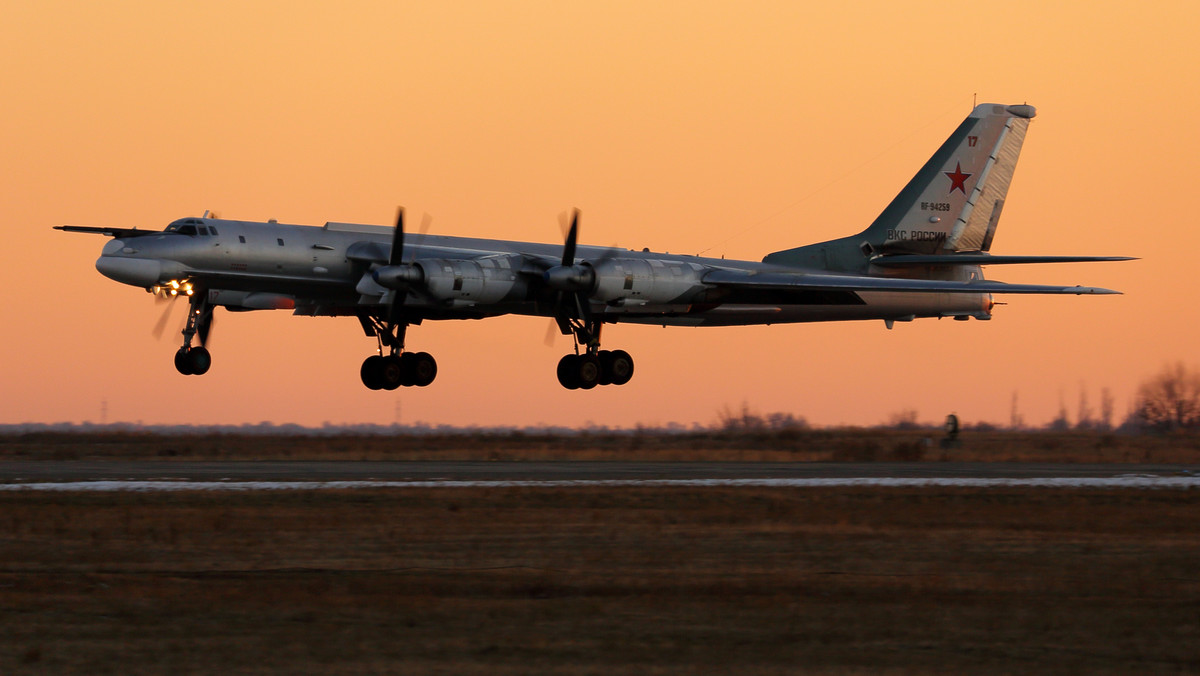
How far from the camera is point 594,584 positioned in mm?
11695

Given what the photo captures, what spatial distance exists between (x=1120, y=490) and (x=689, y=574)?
1063cm

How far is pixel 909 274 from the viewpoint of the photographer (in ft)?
131

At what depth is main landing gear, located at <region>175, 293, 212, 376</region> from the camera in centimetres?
3212

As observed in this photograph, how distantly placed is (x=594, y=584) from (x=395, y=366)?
2445 centimetres

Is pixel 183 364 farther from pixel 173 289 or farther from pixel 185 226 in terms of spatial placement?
pixel 185 226

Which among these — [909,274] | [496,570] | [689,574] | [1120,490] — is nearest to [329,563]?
[496,570]

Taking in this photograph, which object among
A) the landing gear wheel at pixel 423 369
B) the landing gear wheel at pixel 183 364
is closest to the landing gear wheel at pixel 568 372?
the landing gear wheel at pixel 423 369

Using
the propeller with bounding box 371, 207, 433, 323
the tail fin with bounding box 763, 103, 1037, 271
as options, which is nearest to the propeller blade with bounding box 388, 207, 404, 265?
the propeller with bounding box 371, 207, 433, 323

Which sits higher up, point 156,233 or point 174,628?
point 156,233

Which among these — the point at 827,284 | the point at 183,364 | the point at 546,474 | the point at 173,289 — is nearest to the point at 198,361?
the point at 183,364

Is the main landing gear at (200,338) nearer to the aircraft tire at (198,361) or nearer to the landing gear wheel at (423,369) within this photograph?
the aircraft tire at (198,361)

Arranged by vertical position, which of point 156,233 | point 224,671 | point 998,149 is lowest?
point 224,671

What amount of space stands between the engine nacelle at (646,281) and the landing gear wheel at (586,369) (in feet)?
6.76

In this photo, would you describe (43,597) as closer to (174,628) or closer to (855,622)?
(174,628)
